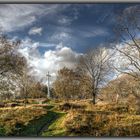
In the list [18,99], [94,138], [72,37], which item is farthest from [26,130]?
[72,37]

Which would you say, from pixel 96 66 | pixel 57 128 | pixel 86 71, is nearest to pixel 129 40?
pixel 96 66

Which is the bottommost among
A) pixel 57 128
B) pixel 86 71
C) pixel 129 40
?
pixel 57 128

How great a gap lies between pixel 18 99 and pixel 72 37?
0.86 m

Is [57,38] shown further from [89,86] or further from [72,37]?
[89,86]

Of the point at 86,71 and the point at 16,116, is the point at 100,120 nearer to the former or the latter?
the point at 86,71

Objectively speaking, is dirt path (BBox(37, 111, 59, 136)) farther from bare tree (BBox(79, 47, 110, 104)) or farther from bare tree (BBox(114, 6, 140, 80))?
bare tree (BBox(114, 6, 140, 80))

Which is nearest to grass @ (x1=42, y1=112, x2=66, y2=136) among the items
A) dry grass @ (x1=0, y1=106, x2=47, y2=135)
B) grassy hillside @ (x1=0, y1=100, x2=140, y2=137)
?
grassy hillside @ (x1=0, y1=100, x2=140, y2=137)

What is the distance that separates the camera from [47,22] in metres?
5.20

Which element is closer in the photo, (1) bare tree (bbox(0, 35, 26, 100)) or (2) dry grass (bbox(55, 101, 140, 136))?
(2) dry grass (bbox(55, 101, 140, 136))

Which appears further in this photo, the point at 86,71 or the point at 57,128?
the point at 86,71

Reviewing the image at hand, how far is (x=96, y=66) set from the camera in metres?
5.25

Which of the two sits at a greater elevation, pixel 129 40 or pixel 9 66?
pixel 129 40

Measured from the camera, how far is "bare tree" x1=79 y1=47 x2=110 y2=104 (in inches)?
205

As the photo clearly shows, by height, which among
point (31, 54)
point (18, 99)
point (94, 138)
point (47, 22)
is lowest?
point (94, 138)
